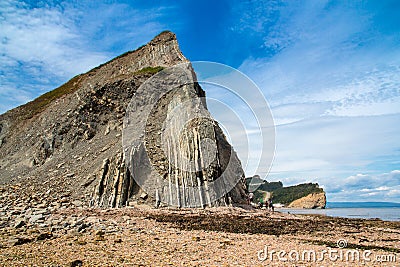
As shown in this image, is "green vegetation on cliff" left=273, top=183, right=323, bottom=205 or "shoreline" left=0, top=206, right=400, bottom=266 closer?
"shoreline" left=0, top=206, right=400, bottom=266

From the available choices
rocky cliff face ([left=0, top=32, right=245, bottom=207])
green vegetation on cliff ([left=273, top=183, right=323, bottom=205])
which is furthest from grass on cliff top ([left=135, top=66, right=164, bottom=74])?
green vegetation on cliff ([left=273, top=183, right=323, bottom=205])

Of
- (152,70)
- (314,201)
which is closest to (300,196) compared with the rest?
(314,201)

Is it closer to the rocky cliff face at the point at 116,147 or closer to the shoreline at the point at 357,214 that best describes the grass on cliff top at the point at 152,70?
the rocky cliff face at the point at 116,147

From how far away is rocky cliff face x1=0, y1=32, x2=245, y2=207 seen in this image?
2348cm

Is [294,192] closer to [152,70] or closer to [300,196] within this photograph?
[300,196]

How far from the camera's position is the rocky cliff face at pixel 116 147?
23.5 meters

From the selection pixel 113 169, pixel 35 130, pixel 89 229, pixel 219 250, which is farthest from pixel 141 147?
pixel 35 130

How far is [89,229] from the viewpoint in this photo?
12602 millimetres

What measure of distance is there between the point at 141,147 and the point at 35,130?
71.9 feet

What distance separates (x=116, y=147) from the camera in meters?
26.8

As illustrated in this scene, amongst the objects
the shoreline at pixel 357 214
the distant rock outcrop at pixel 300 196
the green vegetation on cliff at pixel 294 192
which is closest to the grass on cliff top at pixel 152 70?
the shoreline at pixel 357 214

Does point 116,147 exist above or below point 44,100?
below

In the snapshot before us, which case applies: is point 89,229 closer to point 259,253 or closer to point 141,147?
point 259,253

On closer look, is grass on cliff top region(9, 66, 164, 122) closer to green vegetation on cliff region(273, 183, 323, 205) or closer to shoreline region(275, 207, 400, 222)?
shoreline region(275, 207, 400, 222)
